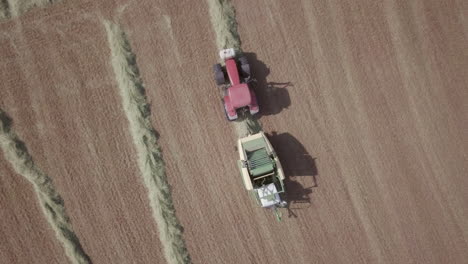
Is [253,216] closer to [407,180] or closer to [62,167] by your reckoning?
[407,180]

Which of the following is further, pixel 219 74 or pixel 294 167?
pixel 294 167

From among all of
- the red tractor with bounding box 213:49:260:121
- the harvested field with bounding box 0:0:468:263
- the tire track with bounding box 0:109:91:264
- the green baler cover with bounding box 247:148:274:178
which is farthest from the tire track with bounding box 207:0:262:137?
the tire track with bounding box 0:109:91:264

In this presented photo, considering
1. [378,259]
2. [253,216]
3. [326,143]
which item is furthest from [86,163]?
[378,259]

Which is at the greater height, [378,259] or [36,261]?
[36,261]

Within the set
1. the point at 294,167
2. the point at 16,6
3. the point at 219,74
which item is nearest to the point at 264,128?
the point at 294,167

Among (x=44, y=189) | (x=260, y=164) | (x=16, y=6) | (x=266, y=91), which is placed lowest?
(x=260, y=164)

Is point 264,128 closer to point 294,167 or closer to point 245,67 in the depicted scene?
point 294,167
